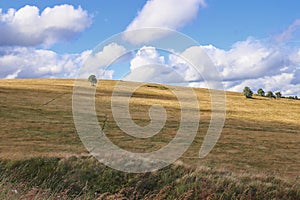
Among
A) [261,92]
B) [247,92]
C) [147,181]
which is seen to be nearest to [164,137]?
[147,181]

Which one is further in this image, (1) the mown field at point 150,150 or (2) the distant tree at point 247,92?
(2) the distant tree at point 247,92

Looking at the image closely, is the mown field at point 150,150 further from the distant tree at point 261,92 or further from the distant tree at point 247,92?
the distant tree at point 261,92

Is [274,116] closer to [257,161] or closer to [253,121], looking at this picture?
[253,121]

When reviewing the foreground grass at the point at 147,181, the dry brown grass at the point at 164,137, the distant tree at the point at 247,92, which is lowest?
the dry brown grass at the point at 164,137

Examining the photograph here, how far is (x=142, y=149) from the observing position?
114ft

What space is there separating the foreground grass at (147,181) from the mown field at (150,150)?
3cm

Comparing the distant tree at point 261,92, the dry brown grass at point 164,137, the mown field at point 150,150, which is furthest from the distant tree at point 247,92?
the dry brown grass at point 164,137

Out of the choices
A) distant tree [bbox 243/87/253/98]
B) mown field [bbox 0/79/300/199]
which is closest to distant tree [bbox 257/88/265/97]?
distant tree [bbox 243/87/253/98]

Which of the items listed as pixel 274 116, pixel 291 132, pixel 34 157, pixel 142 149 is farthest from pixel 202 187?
pixel 274 116

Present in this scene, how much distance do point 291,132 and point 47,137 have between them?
39288 mm

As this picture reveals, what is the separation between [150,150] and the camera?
35.0 metres

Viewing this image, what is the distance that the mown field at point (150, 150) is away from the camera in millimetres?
13109

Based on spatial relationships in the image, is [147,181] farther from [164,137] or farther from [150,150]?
[164,137]

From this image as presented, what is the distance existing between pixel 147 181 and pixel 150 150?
21001mm
